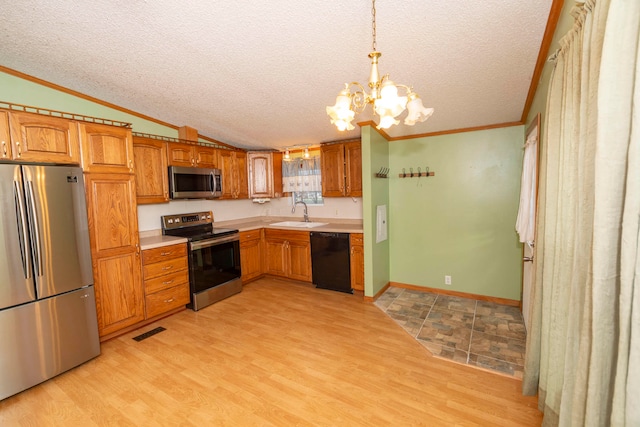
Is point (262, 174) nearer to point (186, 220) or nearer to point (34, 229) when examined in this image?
point (186, 220)

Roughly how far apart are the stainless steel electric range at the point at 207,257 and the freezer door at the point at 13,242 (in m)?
1.48

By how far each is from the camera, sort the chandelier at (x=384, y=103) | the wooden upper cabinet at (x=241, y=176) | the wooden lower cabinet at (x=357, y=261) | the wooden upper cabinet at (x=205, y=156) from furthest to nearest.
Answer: the wooden upper cabinet at (x=241, y=176) → the wooden upper cabinet at (x=205, y=156) → the wooden lower cabinet at (x=357, y=261) → the chandelier at (x=384, y=103)

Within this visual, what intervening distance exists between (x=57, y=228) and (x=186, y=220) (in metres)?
1.75

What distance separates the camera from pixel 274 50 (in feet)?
6.95

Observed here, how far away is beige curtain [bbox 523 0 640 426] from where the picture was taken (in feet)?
2.65

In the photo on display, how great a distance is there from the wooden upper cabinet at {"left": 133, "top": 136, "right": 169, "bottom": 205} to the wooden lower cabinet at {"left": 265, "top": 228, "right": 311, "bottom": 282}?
1.70 m

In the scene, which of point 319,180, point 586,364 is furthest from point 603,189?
point 319,180

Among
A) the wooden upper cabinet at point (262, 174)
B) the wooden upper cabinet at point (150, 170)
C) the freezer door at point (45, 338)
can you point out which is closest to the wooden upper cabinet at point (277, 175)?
the wooden upper cabinet at point (262, 174)

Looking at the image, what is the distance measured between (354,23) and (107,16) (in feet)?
5.51

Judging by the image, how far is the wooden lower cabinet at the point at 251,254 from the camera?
4305 millimetres

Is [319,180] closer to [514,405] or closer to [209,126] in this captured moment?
[209,126]

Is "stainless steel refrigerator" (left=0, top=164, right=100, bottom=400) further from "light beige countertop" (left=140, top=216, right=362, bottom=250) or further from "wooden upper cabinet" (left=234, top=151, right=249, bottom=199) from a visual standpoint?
"wooden upper cabinet" (left=234, top=151, right=249, bottom=199)

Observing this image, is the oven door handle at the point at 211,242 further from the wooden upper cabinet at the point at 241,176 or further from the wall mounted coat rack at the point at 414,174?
the wall mounted coat rack at the point at 414,174

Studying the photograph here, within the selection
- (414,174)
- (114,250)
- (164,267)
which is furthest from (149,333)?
(414,174)
